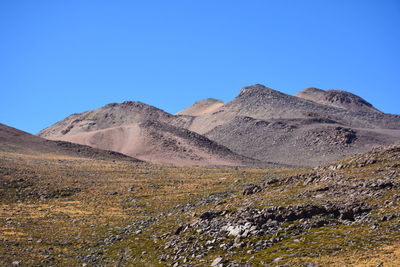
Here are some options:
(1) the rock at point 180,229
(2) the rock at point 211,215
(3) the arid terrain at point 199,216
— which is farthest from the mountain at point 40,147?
(2) the rock at point 211,215

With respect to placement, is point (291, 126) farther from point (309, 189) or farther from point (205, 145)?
point (309, 189)

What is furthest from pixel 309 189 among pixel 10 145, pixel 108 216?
pixel 10 145

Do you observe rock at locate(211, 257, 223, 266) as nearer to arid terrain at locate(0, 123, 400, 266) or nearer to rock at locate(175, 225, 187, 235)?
arid terrain at locate(0, 123, 400, 266)

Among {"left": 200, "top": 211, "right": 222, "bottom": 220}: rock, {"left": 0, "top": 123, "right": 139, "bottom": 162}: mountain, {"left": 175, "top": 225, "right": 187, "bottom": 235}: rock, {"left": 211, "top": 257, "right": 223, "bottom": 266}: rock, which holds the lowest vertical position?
{"left": 211, "top": 257, "right": 223, "bottom": 266}: rock

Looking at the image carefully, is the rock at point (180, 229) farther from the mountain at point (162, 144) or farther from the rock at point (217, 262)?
the mountain at point (162, 144)

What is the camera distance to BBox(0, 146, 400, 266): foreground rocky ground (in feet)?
92.8

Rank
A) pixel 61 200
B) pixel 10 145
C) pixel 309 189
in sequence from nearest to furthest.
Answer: pixel 309 189 → pixel 61 200 → pixel 10 145

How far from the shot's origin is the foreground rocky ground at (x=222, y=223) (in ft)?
92.8

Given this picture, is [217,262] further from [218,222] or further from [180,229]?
[180,229]

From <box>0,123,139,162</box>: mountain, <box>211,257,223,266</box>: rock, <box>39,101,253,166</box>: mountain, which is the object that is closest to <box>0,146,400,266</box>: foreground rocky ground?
<box>211,257,223,266</box>: rock

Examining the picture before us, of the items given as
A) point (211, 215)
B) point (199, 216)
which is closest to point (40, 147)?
point (199, 216)

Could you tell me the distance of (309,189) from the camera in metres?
40.8

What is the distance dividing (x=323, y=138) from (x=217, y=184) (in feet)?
375

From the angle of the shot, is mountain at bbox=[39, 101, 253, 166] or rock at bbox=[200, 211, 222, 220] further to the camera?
mountain at bbox=[39, 101, 253, 166]
